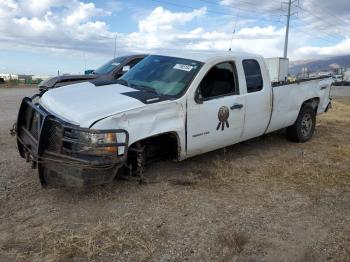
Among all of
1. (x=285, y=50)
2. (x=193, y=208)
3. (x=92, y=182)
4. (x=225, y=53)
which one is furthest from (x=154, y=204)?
(x=285, y=50)

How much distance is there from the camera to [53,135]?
455cm

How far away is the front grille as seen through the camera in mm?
4496

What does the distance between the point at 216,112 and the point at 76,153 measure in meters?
2.10

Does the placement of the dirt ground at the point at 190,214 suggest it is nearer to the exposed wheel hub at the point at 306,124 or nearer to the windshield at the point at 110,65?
the exposed wheel hub at the point at 306,124

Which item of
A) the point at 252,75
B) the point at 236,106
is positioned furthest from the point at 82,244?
the point at 252,75

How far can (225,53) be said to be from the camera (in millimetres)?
6316

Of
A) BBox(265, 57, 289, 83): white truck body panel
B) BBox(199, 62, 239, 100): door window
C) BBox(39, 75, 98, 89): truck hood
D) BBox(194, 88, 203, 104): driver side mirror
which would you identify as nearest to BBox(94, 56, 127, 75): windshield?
BBox(39, 75, 98, 89): truck hood

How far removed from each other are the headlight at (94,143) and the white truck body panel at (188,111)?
104 mm

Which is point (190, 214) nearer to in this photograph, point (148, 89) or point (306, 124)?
point (148, 89)

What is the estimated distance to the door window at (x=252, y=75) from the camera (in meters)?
6.37

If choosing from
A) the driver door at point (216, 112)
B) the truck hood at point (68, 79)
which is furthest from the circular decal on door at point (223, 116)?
the truck hood at point (68, 79)

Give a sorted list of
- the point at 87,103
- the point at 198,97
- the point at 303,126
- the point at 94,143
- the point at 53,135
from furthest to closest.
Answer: the point at 303,126, the point at 198,97, the point at 87,103, the point at 53,135, the point at 94,143

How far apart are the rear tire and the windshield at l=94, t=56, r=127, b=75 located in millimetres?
4880

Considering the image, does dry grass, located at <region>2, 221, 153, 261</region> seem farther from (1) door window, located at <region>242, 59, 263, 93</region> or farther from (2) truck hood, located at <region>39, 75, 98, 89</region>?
(2) truck hood, located at <region>39, 75, 98, 89</region>
